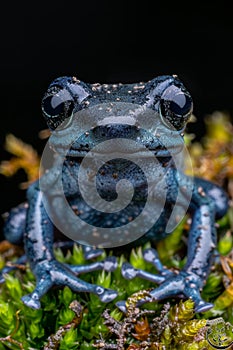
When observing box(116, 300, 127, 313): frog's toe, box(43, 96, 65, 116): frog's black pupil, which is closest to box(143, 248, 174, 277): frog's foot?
box(116, 300, 127, 313): frog's toe

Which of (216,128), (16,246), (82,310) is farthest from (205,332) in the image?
(216,128)

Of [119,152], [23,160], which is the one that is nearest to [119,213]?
[119,152]

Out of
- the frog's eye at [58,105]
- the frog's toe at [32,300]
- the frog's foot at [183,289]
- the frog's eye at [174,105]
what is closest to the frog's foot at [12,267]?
the frog's toe at [32,300]

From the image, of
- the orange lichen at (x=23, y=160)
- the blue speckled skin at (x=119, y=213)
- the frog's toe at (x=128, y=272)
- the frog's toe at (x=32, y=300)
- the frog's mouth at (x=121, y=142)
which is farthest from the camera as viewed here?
the orange lichen at (x=23, y=160)

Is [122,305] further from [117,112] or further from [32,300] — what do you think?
[117,112]

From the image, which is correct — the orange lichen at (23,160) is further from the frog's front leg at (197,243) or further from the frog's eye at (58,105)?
the frog's eye at (58,105)

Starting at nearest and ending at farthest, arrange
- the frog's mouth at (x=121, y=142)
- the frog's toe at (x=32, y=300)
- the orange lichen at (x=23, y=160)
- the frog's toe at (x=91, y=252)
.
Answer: the frog's mouth at (x=121, y=142) → the frog's toe at (x=32, y=300) → the frog's toe at (x=91, y=252) → the orange lichen at (x=23, y=160)

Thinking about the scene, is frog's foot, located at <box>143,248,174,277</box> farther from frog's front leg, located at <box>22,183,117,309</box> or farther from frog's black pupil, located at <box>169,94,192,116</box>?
frog's black pupil, located at <box>169,94,192,116</box>
